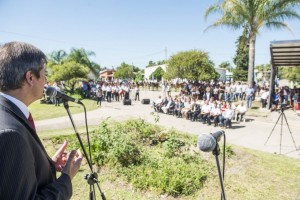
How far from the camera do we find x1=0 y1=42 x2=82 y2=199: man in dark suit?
132cm

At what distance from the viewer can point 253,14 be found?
1823 cm

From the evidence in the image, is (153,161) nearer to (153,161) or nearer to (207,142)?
(153,161)

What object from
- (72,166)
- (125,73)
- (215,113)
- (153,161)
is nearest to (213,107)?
(215,113)

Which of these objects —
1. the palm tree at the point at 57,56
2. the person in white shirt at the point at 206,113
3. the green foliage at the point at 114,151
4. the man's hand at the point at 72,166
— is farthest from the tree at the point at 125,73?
the man's hand at the point at 72,166

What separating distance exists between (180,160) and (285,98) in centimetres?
1689

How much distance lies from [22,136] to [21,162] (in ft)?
0.44

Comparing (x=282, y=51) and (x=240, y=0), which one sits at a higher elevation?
(x=240, y=0)

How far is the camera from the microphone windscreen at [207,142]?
2.04 metres

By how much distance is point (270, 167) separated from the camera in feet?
20.7

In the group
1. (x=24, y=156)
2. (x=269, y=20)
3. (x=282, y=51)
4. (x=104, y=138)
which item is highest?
(x=269, y=20)

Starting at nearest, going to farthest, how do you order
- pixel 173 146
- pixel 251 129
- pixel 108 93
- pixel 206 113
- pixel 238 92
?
pixel 173 146 < pixel 251 129 < pixel 206 113 < pixel 238 92 < pixel 108 93

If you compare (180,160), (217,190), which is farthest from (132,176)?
(217,190)

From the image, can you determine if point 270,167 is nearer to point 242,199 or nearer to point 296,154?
point 242,199

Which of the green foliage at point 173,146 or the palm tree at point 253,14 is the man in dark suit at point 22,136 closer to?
the green foliage at point 173,146
